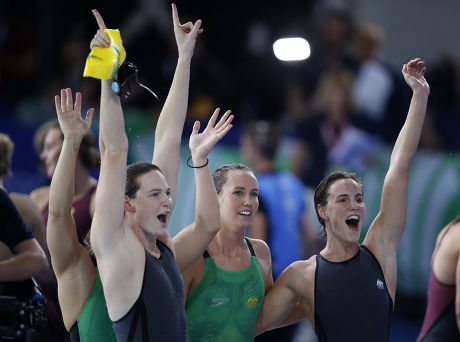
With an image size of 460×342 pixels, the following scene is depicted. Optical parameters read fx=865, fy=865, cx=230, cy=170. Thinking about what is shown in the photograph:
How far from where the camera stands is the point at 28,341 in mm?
4469

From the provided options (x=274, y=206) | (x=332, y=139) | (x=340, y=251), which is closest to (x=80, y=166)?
(x=274, y=206)

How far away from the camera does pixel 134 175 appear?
371 centimetres

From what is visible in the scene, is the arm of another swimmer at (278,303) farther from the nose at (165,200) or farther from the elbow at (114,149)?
the elbow at (114,149)

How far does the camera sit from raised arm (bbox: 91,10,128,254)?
3389mm

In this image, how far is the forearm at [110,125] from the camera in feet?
11.3

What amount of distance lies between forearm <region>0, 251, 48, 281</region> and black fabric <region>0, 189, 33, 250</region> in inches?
3.3

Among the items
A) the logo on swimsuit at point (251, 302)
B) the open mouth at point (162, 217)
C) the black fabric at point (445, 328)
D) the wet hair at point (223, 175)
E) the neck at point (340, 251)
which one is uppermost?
the wet hair at point (223, 175)

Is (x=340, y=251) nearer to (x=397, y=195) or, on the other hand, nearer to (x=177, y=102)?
(x=397, y=195)

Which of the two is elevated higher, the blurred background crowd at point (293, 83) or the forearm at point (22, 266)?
the blurred background crowd at point (293, 83)

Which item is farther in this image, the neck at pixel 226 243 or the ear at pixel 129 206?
the neck at pixel 226 243

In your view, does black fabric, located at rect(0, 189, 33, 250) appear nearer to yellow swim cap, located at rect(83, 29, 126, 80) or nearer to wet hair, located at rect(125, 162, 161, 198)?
wet hair, located at rect(125, 162, 161, 198)

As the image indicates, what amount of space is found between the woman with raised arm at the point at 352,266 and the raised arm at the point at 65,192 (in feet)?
3.45

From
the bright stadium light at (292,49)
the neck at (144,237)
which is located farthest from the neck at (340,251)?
the bright stadium light at (292,49)

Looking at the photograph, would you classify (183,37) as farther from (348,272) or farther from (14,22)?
(14,22)
